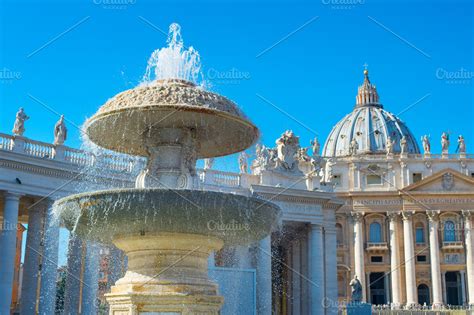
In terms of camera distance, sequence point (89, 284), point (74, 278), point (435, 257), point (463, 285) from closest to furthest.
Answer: point (89, 284) → point (74, 278) → point (435, 257) → point (463, 285)

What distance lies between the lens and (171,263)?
12750 mm

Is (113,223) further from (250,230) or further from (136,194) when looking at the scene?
(250,230)

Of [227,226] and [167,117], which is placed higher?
[167,117]

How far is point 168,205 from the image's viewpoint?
12.0 m

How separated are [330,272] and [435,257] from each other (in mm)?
37154

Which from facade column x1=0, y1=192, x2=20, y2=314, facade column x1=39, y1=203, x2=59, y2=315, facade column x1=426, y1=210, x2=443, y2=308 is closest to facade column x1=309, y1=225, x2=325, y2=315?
facade column x1=39, y1=203, x2=59, y2=315

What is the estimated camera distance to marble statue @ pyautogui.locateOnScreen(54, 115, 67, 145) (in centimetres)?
3014

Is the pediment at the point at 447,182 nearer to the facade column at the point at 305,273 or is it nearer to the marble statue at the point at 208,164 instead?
the facade column at the point at 305,273

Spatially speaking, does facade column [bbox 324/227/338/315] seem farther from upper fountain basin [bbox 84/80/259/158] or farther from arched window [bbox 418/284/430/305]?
arched window [bbox 418/284/430/305]

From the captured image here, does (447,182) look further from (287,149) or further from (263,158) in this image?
(263,158)

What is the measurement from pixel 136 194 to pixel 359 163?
67.2 metres

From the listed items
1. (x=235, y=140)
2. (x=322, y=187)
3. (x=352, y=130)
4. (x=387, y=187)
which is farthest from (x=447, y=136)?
(x=235, y=140)

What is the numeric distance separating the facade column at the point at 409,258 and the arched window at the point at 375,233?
3618 mm

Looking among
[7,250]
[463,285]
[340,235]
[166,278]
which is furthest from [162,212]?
[463,285]
